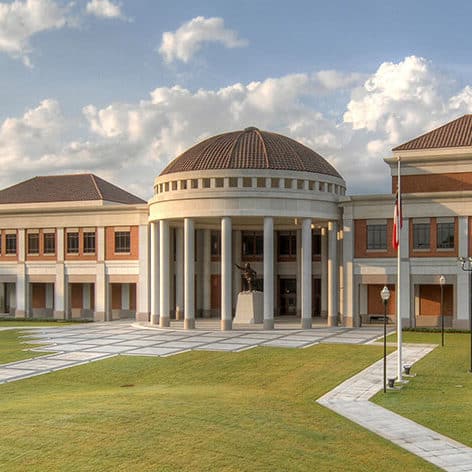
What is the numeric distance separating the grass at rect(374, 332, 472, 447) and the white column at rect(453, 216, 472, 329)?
14.3 m

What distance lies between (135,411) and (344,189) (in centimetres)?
4177

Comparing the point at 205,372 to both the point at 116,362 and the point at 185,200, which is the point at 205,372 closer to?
the point at 116,362

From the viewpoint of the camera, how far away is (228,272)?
54750mm

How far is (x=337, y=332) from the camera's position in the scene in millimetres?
52344

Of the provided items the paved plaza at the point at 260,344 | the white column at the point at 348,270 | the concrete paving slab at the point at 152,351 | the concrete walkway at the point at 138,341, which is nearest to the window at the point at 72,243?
the paved plaza at the point at 260,344

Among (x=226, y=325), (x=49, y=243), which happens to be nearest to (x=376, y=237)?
(x=226, y=325)

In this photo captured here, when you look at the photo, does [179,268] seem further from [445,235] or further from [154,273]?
[445,235]

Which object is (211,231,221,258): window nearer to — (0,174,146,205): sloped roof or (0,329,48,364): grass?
(0,174,146,205): sloped roof

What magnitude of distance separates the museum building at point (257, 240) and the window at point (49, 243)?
0.44 ft

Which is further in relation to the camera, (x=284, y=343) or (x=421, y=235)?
(x=421, y=235)

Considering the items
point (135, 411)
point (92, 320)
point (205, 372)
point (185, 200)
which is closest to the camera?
point (135, 411)

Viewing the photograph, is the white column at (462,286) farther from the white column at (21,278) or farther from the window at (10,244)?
the window at (10,244)

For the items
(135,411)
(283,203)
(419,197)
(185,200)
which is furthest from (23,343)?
(419,197)

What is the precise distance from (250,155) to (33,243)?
2514 cm
